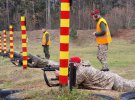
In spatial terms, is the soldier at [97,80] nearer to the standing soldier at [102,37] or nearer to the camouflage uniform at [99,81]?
the camouflage uniform at [99,81]

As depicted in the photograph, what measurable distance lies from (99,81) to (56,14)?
2367 inches

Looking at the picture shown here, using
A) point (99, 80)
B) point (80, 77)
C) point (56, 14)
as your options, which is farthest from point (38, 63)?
point (56, 14)

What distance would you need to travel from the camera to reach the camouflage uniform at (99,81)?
831cm

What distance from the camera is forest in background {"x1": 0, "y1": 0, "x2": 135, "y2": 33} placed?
56781 millimetres

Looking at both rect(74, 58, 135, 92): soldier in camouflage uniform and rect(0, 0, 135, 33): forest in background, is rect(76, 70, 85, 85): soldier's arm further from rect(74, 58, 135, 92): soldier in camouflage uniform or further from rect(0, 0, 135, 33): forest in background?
rect(0, 0, 135, 33): forest in background

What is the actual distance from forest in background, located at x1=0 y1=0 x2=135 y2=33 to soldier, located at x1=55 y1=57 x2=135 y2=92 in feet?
138

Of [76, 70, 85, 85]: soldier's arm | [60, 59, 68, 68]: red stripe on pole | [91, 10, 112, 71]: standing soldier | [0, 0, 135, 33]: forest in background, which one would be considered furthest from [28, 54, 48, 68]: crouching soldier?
[0, 0, 135, 33]: forest in background

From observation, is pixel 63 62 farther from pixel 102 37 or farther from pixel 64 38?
pixel 102 37

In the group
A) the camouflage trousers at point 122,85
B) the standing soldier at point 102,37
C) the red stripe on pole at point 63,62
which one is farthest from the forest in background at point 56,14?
the red stripe on pole at point 63,62

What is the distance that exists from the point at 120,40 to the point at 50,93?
40170 mm

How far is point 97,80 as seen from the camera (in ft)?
27.9

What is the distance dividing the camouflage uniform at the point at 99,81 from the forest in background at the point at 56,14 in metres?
42.1

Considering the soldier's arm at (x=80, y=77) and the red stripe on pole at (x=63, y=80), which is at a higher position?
the red stripe on pole at (x=63, y=80)

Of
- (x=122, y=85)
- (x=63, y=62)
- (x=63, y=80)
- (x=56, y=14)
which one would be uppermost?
(x=63, y=62)
